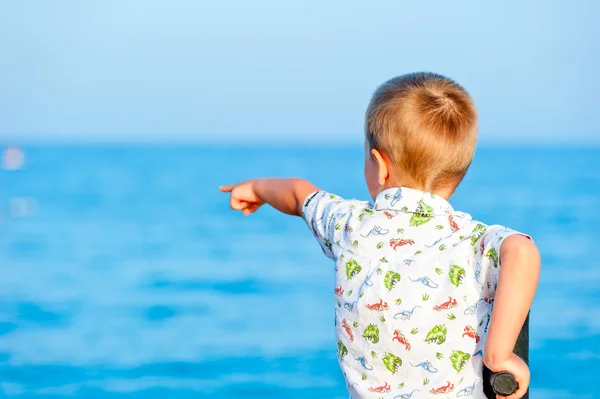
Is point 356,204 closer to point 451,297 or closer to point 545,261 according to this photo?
point 451,297

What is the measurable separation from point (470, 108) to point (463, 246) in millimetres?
274

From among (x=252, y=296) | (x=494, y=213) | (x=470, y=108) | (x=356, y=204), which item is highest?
(x=494, y=213)

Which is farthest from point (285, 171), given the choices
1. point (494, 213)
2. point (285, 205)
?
point (285, 205)

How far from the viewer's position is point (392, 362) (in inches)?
67.2

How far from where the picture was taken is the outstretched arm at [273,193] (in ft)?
6.49

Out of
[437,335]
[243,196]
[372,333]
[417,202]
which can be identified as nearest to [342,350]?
[372,333]

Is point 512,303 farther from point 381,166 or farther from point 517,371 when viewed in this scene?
point 381,166

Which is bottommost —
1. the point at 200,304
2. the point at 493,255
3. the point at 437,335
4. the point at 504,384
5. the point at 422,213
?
the point at 504,384

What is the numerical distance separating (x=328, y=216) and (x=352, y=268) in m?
0.15

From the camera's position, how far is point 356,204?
1.83m

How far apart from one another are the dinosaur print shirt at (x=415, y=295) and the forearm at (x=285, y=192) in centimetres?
21

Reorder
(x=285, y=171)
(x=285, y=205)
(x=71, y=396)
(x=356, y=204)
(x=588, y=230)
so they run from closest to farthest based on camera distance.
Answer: (x=356, y=204), (x=285, y=205), (x=71, y=396), (x=588, y=230), (x=285, y=171)

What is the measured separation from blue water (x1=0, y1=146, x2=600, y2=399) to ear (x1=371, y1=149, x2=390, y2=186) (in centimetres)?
542

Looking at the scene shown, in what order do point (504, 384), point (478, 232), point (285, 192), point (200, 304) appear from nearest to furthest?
point (504, 384) < point (478, 232) < point (285, 192) < point (200, 304)
